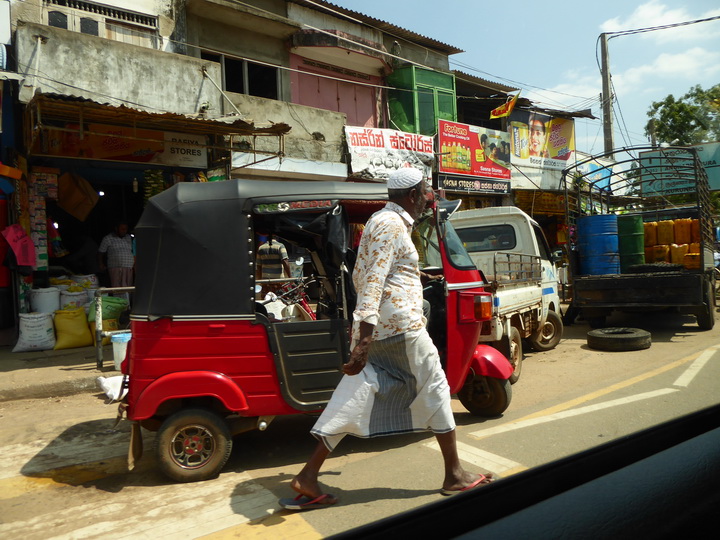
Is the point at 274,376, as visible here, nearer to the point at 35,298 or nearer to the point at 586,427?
the point at 586,427

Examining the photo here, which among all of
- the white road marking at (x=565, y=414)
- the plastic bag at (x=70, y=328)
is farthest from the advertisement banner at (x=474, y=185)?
the white road marking at (x=565, y=414)

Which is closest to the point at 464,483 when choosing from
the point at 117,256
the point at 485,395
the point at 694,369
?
the point at 485,395

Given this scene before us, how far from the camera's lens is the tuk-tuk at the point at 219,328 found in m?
3.53

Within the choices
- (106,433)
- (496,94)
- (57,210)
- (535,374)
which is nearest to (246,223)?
(106,433)

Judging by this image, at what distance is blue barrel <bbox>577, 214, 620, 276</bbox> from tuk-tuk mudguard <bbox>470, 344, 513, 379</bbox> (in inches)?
229

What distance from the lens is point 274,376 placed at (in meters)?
3.68

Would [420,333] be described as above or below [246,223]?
below

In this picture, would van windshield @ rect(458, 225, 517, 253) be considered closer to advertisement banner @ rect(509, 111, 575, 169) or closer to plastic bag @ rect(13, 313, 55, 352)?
plastic bag @ rect(13, 313, 55, 352)

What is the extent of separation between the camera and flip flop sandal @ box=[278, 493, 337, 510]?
2951 mm

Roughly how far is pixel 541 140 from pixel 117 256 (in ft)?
51.4

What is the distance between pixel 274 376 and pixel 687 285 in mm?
7355

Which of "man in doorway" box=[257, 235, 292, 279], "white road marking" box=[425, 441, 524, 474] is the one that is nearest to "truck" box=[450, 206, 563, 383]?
"man in doorway" box=[257, 235, 292, 279]

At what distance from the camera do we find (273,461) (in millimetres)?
3898

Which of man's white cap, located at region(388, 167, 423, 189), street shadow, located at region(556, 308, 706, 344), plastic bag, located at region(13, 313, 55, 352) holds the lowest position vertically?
street shadow, located at region(556, 308, 706, 344)
